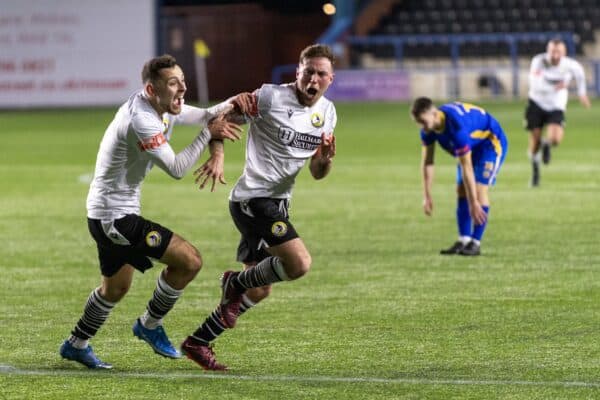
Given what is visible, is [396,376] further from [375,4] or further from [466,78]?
[375,4]

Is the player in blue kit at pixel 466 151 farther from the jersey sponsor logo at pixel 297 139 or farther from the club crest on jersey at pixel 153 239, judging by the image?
the club crest on jersey at pixel 153 239

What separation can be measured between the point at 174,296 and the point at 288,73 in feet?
131

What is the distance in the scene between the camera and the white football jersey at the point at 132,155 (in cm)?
737

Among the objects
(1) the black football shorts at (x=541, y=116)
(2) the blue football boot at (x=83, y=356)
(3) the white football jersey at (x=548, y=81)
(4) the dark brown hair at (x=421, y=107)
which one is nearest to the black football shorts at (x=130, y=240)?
(2) the blue football boot at (x=83, y=356)

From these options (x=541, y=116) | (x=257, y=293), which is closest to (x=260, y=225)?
(x=257, y=293)

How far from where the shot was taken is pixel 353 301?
10406 millimetres

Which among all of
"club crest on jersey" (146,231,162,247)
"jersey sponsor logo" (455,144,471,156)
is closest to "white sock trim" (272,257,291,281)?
"club crest on jersey" (146,231,162,247)

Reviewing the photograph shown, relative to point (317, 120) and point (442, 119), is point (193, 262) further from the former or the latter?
point (442, 119)

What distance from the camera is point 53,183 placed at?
69.5 feet

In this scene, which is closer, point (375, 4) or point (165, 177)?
point (165, 177)

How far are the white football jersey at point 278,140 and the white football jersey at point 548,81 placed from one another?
13553mm

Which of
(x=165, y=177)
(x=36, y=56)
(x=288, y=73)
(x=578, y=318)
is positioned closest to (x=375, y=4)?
(x=288, y=73)

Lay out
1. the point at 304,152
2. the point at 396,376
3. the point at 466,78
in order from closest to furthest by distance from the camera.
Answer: the point at 396,376 → the point at 304,152 → the point at 466,78

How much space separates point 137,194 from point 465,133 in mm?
5104
